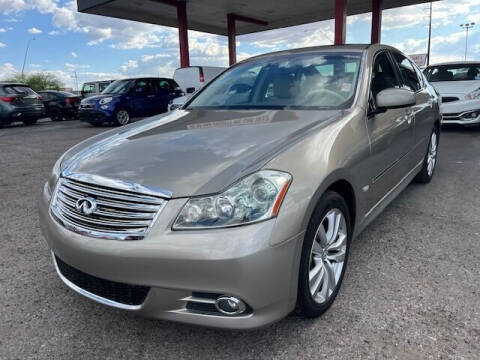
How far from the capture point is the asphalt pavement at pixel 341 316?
6.38 feet

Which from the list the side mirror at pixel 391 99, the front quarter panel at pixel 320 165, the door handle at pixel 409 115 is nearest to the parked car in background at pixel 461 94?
the door handle at pixel 409 115

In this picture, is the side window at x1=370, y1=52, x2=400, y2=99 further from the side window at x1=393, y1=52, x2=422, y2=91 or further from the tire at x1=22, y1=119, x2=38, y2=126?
the tire at x1=22, y1=119, x2=38, y2=126

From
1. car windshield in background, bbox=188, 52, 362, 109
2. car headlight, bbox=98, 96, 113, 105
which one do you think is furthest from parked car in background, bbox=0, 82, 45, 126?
car windshield in background, bbox=188, 52, 362, 109

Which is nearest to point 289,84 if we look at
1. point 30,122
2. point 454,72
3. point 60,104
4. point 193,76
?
point 454,72

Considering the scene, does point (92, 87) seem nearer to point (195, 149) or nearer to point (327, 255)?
point (195, 149)

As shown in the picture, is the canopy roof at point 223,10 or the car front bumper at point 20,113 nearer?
the car front bumper at point 20,113

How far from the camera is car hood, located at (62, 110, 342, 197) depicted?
6.03 feet

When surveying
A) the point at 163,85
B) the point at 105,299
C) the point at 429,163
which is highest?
the point at 163,85

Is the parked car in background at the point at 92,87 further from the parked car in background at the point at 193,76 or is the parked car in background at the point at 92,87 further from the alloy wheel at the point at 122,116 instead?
the alloy wheel at the point at 122,116

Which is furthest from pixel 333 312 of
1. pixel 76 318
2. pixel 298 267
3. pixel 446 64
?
pixel 446 64

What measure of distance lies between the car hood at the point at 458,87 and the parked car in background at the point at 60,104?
13531 mm

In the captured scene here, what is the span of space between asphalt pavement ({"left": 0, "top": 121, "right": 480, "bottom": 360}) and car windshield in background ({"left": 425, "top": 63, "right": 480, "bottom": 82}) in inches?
253

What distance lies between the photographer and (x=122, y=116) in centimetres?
1245

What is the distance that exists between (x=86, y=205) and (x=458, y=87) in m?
8.44
